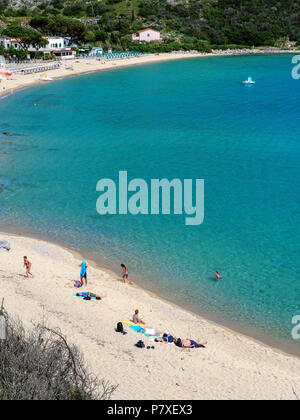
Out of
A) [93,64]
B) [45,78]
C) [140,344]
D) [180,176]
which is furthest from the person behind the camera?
[93,64]

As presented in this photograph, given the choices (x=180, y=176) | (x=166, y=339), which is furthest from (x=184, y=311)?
(x=180, y=176)

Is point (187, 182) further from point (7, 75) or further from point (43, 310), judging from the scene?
point (7, 75)

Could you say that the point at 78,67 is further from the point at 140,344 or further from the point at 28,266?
the point at 140,344

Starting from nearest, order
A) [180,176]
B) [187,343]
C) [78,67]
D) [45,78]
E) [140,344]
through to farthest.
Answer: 1. [140,344]
2. [187,343]
3. [180,176]
4. [45,78]
5. [78,67]

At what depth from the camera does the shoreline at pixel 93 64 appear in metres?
76.4

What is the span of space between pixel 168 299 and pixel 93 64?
9319cm

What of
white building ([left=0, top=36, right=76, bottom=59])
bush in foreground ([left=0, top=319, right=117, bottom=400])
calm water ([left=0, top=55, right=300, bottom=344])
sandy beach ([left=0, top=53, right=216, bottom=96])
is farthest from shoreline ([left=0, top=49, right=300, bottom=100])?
bush in foreground ([left=0, top=319, right=117, bottom=400])

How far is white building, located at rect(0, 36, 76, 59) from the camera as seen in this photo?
328 feet

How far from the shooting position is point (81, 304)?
19.0m

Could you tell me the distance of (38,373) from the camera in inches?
443

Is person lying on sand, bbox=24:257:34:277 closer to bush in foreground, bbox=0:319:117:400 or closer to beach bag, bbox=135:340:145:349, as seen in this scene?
beach bag, bbox=135:340:145:349

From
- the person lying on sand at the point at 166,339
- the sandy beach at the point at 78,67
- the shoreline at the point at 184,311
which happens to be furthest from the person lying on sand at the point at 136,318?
the sandy beach at the point at 78,67

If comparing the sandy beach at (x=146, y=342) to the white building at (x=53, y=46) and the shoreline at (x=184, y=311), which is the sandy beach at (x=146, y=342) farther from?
the white building at (x=53, y=46)

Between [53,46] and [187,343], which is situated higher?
[53,46]
